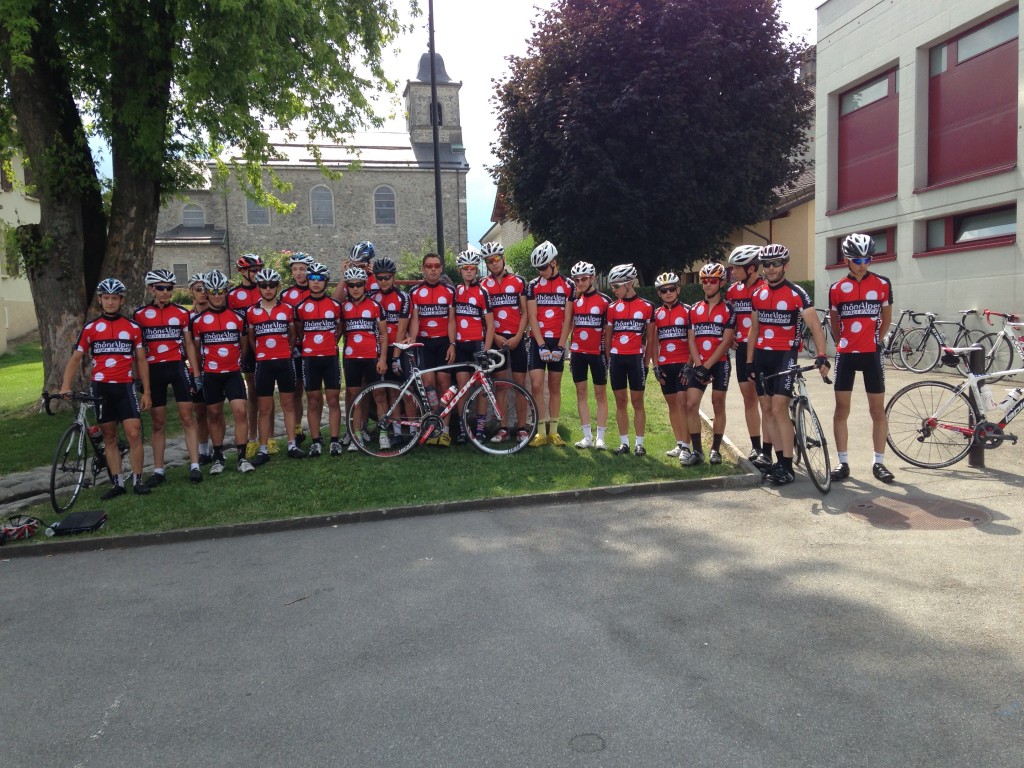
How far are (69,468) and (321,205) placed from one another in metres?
52.1

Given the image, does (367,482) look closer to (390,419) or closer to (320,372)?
(390,419)

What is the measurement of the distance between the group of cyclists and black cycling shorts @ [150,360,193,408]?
0.05 feet

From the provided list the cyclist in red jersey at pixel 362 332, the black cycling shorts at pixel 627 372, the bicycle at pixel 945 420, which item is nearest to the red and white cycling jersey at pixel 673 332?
the black cycling shorts at pixel 627 372

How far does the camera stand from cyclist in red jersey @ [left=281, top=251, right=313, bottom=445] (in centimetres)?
870

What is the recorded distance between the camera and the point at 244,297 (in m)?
8.84

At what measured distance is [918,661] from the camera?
3.63 metres

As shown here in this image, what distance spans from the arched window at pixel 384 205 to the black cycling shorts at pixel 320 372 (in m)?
51.1

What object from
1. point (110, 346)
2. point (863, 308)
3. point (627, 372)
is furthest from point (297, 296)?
point (863, 308)

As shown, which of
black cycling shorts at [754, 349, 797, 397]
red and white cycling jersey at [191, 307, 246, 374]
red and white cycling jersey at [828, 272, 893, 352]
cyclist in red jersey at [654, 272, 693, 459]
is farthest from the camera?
red and white cycling jersey at [191, 307, 246, 374]

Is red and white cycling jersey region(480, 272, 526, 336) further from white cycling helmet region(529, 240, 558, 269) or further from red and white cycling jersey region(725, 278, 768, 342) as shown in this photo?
red and white cycling jersey region(725, 278, 768, 342)

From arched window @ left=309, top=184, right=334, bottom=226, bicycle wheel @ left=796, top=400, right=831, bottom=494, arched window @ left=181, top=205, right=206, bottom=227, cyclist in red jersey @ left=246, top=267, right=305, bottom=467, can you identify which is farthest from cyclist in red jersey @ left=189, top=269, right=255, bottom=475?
arched window @ left=181, top=205, right=206, bottom=227

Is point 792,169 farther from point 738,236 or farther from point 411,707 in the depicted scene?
point 411,707

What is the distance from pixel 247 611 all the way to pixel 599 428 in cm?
486

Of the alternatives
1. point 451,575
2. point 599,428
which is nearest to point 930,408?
point 599,428
